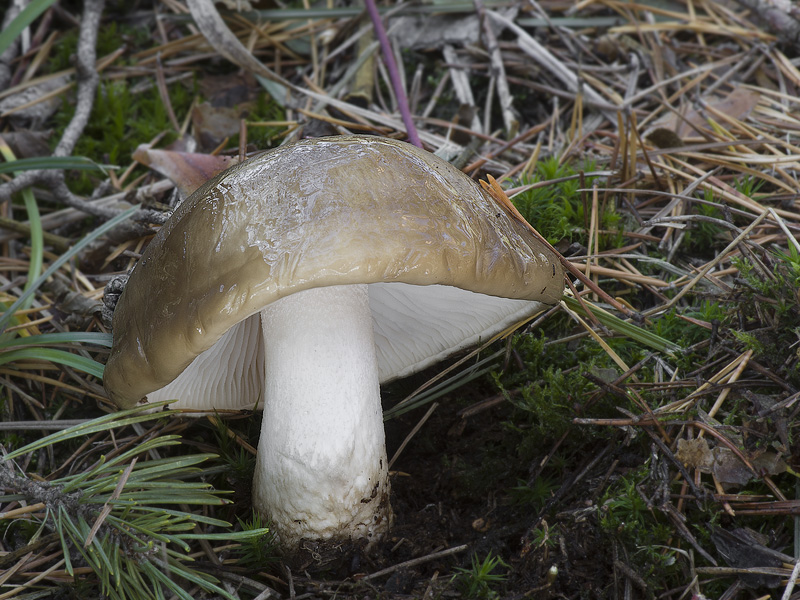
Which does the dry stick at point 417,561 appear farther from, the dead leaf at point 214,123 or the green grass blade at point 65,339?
the dead leaf at point 214,123

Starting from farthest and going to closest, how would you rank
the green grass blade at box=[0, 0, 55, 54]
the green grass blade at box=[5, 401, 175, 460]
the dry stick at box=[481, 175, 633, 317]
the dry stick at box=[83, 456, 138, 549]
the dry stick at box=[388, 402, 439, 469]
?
the green grass blade at box=[0, 0, 55, 54], the dry stick at box=[388, 402, 439, 469], the dry stick at box=[481, 175, 633, 317], the green grass blade at box=[5, 401, 175, 460], the dry stick at box=[83, 456, 138, 549]

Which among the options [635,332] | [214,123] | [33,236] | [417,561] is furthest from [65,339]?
[635,332]

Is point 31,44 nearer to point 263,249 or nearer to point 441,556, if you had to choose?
point 263,249

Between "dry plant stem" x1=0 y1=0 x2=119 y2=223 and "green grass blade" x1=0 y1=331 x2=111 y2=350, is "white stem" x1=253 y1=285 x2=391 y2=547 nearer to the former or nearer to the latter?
"green grass blade" x1=0 y1=331 x2=111 y2=350

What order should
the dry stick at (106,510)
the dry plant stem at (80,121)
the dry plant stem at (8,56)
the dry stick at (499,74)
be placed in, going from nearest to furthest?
the dry stick at (106,510)
the dry plant stem at (80,121)
the dry stick at (499,74)
the dry plant stem at (8,56)

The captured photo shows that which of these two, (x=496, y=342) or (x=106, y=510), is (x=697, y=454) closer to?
(x=496, y=342)

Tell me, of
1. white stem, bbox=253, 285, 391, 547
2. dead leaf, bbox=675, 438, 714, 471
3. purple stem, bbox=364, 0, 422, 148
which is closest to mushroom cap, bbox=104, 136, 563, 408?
white stem, bbox=253, 285, 391, 547

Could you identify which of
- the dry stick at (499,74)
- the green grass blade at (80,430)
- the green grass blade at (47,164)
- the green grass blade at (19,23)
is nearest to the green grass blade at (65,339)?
the green grass blade at (80,430)
